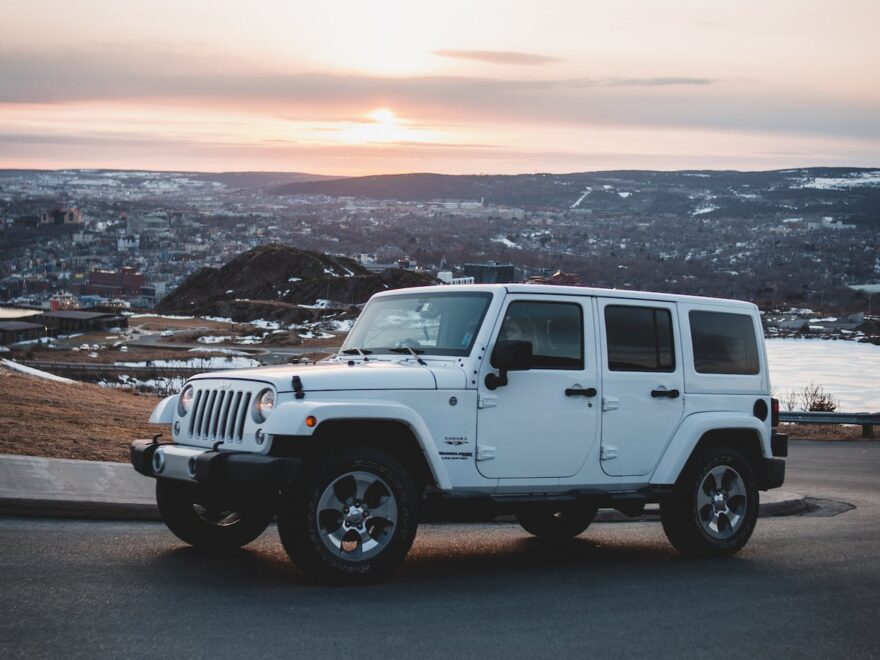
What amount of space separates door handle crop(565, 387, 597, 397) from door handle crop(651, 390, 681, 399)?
2.21 ft

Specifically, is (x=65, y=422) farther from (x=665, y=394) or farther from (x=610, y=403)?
(x=665, y=394)

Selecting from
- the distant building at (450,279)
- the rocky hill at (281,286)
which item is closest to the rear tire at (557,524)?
the distant building at (450,279)

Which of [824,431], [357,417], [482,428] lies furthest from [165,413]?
[824,431]

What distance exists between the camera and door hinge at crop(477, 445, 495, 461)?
8828 mm

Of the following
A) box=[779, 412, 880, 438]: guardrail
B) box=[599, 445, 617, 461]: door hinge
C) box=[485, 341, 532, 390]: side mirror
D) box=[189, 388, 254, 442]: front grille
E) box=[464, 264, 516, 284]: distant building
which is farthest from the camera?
box=[464, 264, 516, 284]: distant building

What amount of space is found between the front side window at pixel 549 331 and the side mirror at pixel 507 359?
1.01 ft

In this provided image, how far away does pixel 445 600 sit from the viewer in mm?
8000

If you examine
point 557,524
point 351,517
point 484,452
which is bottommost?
point 557,524

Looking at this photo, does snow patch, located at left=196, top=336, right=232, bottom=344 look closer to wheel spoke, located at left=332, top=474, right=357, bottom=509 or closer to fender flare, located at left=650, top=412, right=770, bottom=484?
fender flare, located at left=650, top=412, right=770, bottom=484

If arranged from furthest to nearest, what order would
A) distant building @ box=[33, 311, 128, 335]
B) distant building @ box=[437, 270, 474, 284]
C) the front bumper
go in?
distant building @ box=[33, 311, 128, 335] → distant building @ box=[437, 270, 474, 284] → the front bumper

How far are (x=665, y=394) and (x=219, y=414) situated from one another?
11.9 ft

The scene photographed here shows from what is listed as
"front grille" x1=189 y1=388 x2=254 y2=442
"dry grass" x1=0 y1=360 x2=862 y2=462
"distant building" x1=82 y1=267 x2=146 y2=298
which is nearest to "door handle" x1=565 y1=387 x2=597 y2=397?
"front grille" x1=189 y1=388 x2=254 y2=442

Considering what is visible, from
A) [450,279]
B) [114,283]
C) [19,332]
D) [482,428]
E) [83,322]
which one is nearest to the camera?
[482,428]

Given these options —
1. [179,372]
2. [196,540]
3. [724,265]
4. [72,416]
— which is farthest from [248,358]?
[724,265]
